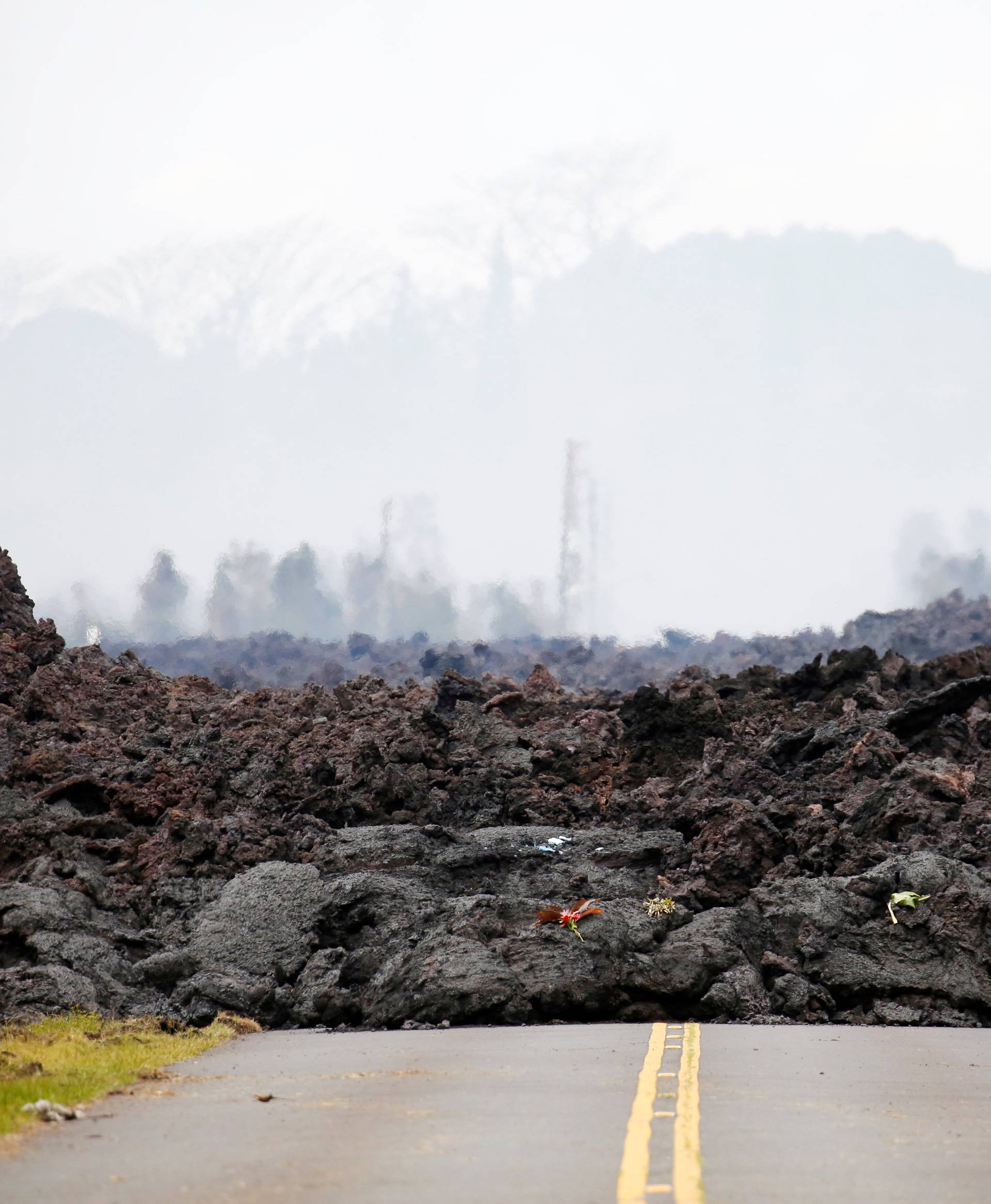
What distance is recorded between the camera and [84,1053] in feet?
54.2

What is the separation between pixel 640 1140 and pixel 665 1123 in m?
0.86

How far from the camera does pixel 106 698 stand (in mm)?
35031

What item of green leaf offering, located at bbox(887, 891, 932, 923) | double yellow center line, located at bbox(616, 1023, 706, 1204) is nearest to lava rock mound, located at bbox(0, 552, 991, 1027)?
green leaf offering, located at bbox(887, 891, 932, 923)

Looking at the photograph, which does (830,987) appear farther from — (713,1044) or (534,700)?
(534,700)

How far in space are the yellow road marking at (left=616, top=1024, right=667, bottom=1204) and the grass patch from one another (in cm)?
435

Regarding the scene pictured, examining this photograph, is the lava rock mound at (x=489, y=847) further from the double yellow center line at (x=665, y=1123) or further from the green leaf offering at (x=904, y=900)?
the double yellow center line at (x=665, y=1123)

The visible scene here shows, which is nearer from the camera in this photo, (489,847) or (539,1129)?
(539,1129)

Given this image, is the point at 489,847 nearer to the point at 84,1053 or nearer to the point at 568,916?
the point at 568,916

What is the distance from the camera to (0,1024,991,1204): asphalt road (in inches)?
360

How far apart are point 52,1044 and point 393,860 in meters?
9.24

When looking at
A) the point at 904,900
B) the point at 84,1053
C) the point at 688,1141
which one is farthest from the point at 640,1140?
the point at 904,900

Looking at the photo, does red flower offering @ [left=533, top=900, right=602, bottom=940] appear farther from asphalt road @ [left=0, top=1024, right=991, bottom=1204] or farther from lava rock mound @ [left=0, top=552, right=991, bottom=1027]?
asphalt road @ [left=0, top=1024, right=991, bottom=1204]

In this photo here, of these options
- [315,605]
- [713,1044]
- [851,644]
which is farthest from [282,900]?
[315,605]

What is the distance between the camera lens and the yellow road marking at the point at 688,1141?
28.9ft
